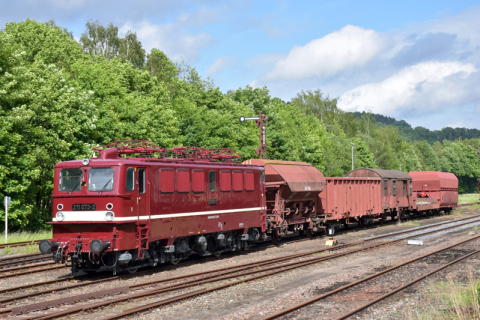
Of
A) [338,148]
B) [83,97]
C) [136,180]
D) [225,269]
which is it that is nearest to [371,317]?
[225,269]

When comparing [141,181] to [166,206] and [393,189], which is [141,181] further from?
[393,189]

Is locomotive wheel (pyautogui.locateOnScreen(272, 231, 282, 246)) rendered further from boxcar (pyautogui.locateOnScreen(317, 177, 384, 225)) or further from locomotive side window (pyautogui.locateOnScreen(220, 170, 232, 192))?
locomotive side window (pyautogui.locateOnScreen(220, 170, 232, 192))

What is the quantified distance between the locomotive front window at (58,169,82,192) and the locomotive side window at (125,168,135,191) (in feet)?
4.69

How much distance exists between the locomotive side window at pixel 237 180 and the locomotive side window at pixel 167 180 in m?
3.79

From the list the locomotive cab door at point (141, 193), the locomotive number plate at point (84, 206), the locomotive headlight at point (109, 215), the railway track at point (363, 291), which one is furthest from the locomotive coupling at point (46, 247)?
the railway track at point (363, 291)

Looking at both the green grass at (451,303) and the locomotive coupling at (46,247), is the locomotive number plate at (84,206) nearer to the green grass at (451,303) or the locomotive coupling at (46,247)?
the locomotive coupling at (46,247)

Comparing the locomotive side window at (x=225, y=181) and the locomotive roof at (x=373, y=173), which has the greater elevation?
the locomotive roof at (x=373, y=173)

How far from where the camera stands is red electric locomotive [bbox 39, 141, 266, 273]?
48.0 feet

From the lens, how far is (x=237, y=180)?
20125 millimetres

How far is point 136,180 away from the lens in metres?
15.3

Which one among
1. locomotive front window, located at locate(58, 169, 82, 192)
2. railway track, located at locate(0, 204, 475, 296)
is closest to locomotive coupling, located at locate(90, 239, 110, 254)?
railway track, located at locate(0, 204, 475, 296)

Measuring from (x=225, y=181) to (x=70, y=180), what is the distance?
6.12 m

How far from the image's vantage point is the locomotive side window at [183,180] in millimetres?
17000

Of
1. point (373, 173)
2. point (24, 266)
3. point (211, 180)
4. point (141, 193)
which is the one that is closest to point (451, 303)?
point (141, 193)
